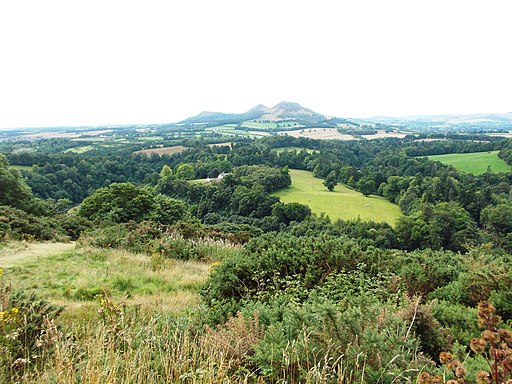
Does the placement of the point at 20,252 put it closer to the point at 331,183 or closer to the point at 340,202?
the point at 340,202

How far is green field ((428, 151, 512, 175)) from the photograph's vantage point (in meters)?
77.8

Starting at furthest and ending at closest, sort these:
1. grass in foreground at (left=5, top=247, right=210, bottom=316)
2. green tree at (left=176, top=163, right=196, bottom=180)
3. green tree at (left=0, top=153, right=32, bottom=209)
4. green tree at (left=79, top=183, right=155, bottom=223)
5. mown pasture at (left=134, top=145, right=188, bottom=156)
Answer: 1. mown pasture at (left=134, top=145, right=188, bottom=156)
2. green tree at (left=176, top=163, right=196, bottom=180)
3. green tree at (left=79, top=183, right=155, bottom=223)
4. green tree at (left=0, top=153, right=32, bottom=209)
5. grass in foreground at (left=5, top=247, right=210, bottom=316)

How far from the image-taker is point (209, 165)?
91.4 metres

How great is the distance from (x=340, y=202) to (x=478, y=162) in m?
48.0

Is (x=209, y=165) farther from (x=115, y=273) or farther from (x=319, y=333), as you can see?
(x=319, y=333)

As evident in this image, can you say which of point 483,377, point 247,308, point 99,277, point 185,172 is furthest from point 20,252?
point 185,172

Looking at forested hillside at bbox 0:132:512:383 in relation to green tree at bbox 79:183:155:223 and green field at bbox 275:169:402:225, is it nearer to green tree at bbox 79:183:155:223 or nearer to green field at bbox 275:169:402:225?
green tree at bbox 79:183:155:223

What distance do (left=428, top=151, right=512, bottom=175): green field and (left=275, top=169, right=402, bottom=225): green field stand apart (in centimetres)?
2705

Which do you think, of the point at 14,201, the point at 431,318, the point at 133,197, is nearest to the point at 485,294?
the point at 431,318

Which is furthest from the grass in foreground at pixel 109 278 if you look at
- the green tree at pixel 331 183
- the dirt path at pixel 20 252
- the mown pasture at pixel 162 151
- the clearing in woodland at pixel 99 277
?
the mown pasture at pixel 162 151

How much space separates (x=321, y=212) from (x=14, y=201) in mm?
43670

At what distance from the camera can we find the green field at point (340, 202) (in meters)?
56.7

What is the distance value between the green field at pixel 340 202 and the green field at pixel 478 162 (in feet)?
88.8

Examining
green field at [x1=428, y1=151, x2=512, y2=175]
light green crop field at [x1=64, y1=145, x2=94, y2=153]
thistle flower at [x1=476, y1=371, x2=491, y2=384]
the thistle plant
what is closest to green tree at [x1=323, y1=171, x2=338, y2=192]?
green field at [x1=428, y1=151, x2=512, y2=175]
